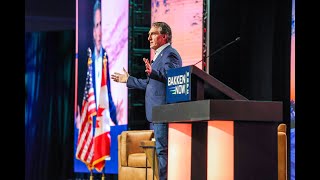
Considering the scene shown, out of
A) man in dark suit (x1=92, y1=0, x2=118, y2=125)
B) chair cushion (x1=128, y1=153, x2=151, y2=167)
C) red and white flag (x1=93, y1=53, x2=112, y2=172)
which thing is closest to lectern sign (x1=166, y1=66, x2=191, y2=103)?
chair cushion (x1=128, y1=153, x2=151, y2=167)

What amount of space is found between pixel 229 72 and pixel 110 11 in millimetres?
2115

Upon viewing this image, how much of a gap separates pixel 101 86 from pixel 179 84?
4969mm

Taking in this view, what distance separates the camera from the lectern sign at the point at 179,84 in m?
3.46

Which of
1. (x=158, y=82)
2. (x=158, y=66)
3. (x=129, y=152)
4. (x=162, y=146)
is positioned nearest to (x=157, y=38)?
(x=158, y=66)

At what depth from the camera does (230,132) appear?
129 inches

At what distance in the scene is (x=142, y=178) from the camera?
675 cm

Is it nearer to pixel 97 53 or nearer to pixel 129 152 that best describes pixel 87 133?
pixel 97 53

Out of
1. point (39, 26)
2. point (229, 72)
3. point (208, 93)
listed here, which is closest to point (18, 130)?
point (208, 93)

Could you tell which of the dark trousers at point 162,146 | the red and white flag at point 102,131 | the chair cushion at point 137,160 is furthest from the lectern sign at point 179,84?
the red and white flag at point 102,131

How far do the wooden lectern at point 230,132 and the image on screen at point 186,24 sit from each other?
3821 mm

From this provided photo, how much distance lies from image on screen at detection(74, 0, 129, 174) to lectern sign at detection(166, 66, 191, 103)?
4.48 meters

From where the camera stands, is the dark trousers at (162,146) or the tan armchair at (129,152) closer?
the dark trousers at (162,146)

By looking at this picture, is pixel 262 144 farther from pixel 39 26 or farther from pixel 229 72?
pixel 39 26

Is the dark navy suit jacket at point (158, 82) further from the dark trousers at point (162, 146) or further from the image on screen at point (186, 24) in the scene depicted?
the image on screen at point (186, 24)
